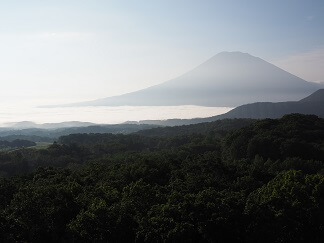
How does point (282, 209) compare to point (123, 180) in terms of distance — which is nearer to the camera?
point (282, 209)

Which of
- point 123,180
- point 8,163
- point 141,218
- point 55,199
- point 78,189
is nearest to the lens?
point 141,218

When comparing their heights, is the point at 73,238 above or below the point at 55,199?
below

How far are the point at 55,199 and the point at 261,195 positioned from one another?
14.8m

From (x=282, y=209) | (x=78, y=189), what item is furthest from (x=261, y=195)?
(x=78, y=189)

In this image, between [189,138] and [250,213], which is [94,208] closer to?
[250,213]

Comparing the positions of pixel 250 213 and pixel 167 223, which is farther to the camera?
pixel 250 213

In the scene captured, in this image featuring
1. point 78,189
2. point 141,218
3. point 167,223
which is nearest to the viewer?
point 167,223

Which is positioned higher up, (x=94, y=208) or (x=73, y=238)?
(x=94, y=208)

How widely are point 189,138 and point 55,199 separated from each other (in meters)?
69.5

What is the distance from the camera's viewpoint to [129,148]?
294ft

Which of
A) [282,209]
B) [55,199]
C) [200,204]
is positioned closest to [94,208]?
[55,199]

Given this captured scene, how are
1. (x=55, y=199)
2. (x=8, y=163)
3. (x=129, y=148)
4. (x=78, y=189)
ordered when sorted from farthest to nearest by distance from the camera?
(x=129, y=148) < (x=8, y=163) < (x=78, y=189) < (x=55, y=199)

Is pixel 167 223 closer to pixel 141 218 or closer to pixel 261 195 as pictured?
pixel 141 218

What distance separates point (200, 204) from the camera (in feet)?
72.1
